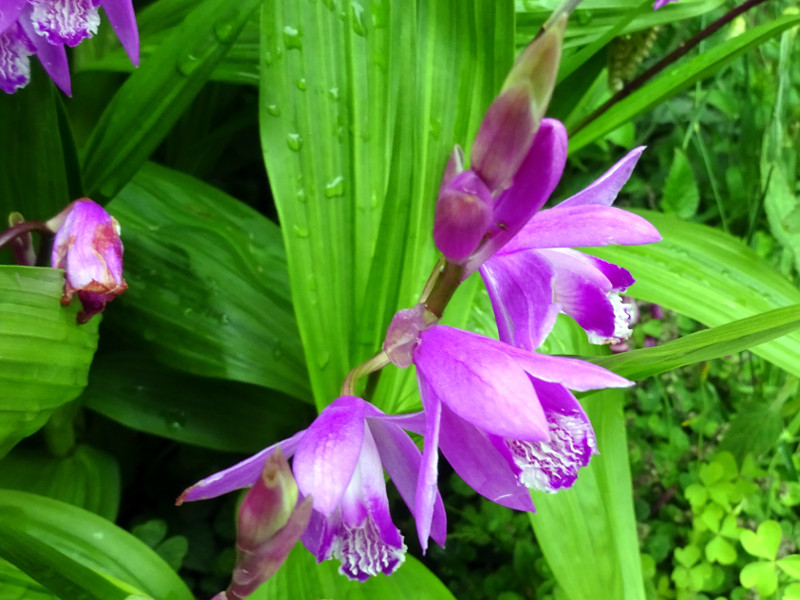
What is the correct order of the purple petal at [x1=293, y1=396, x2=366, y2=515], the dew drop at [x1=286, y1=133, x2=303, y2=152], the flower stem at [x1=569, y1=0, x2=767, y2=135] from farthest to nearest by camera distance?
the flower stem at [x1=569, y1=0, x2=767, y2=135] → the dew drop at [x1=286, y1=133, x2=303, y2=152] → the purple petal at [x1=293, y1=396, x2=366, y2=515]

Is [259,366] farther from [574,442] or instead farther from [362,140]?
[574,442]

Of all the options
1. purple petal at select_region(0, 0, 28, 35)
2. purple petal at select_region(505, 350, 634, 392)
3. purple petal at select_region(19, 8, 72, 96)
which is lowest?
purple petal at select_region(505, 350, 634, 392)

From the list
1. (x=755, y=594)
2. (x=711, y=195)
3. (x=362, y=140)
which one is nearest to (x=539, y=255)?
(x=362, y=140)

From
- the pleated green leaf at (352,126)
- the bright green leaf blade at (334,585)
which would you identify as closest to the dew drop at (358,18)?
the pleated green leaf at (352,126)

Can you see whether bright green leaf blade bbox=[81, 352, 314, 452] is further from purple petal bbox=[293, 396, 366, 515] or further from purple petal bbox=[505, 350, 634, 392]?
purple petal bbox=[505, 350, 634, 392]

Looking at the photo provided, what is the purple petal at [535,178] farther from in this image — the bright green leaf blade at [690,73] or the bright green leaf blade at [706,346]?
the bright green leaf blade at [690,73]

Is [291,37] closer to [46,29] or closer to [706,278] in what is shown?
[46,29]

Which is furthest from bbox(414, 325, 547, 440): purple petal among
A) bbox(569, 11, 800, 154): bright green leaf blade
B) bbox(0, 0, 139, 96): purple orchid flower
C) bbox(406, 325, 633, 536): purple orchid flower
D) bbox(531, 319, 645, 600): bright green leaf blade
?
bbox(569, 11, 800, 154): bright green leaf blade
